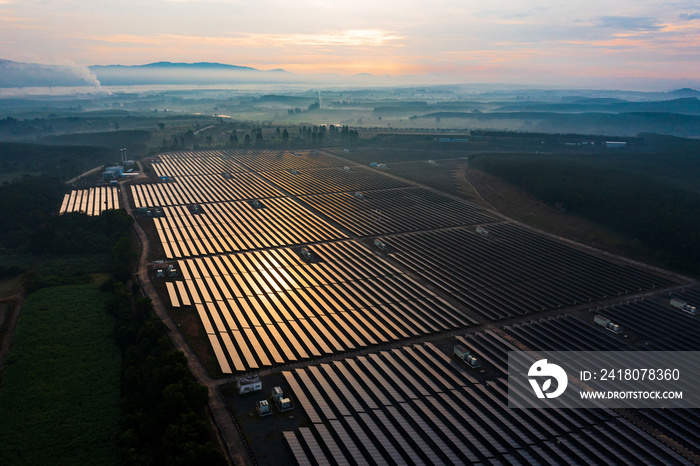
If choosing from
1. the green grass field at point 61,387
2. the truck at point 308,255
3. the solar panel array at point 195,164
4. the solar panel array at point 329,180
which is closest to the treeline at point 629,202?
the solar panel array at point 329,180

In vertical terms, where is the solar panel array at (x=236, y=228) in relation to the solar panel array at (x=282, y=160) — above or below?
below

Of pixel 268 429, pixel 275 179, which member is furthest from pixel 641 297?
pixel 275 179

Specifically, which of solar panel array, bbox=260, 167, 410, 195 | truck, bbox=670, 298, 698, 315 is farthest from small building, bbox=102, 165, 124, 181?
truck, bbox=670, 298, 698, 315

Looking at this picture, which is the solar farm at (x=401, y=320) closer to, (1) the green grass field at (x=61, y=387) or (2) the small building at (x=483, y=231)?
(2) the small building at (x=483, y=231)

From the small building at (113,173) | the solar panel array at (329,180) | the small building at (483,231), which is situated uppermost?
the small building at (113,173)

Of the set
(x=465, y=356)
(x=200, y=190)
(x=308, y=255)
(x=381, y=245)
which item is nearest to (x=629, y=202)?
(x=381, y=245)

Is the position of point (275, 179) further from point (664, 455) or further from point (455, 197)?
point (664, 455)
